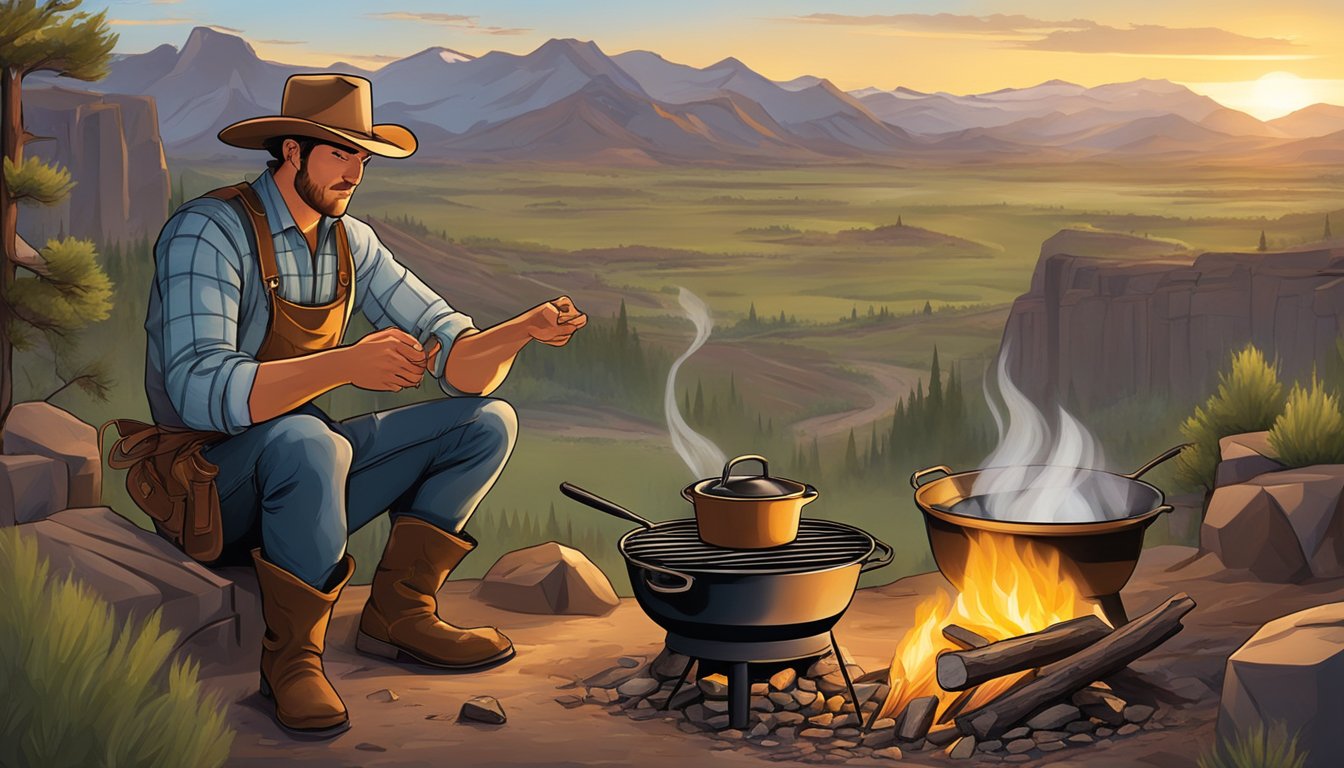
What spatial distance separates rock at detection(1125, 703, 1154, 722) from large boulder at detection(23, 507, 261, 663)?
2.64 metres

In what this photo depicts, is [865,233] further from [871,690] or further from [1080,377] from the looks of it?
[871,690]

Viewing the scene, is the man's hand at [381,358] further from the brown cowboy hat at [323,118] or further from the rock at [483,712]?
the rock at [483,712]

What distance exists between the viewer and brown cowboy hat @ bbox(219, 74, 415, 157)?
4.06 meters

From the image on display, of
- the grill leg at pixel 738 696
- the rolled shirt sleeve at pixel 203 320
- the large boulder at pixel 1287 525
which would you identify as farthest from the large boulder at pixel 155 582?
the large boulder at pixel 1287 525

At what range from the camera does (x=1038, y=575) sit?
4.08 m

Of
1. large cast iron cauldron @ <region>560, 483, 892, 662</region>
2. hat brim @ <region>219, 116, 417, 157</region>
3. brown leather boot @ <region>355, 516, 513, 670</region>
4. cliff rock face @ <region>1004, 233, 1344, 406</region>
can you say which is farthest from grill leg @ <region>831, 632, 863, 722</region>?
cliff rock face @ <region>1004, 233, 1344, 406</region>

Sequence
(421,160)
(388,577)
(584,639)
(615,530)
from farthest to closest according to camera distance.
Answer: (421,160), (615,530), (584,639), (388,577)

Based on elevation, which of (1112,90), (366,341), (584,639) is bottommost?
(584,639)

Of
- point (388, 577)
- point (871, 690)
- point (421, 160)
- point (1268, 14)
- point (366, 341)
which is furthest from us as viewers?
point (421, 160)

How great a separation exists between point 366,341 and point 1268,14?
5.22 m

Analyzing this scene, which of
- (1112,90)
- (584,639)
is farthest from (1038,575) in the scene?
(1112,90)

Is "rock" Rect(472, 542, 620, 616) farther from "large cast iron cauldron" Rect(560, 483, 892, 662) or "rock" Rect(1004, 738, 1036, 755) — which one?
"rock" Rect(1004, 738, 1036, 755)

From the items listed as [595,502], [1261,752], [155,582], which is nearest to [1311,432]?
[1261,752]

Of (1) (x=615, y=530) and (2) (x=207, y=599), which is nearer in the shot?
(2) (x=207, y=599)
